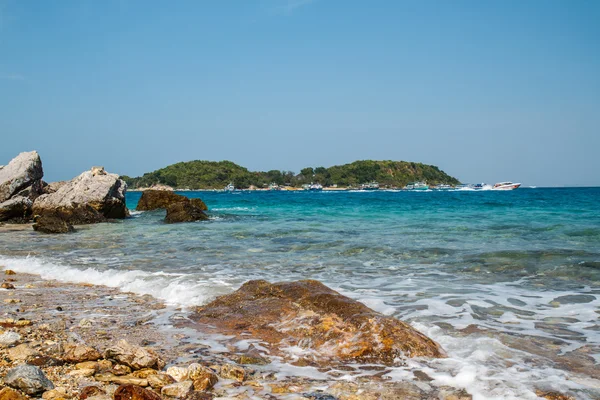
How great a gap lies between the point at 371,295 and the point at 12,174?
23549 mm

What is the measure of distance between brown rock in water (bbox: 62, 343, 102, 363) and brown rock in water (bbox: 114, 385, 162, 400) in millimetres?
959

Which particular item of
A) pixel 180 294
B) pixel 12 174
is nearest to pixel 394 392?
pixel 180 294

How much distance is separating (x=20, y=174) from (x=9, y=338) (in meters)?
23.0

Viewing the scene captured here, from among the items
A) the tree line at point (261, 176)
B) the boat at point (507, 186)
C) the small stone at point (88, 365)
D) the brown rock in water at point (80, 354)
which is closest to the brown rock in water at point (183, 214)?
the brown rock in water at point (80, 354)

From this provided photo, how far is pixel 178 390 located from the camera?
3.44 m

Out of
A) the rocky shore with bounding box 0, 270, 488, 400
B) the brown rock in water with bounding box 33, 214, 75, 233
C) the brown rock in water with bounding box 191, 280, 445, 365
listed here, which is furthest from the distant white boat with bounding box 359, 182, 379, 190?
the rocky shore with bounding box 0, 270, 488, 400

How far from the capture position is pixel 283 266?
1027cm

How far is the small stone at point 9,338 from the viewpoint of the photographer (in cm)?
437

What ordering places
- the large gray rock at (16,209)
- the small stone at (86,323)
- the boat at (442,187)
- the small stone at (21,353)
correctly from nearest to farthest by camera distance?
1. the small stone at (21,353)
2. the small stone at (86,323)
3. the large gray rock at (16,209)
4. the boat at (442,187)

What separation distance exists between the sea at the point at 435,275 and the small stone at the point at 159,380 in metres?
1.08

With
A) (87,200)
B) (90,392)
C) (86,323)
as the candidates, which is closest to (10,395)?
(90,392)

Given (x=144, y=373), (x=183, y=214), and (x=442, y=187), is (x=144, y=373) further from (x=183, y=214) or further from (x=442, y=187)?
(x=442, y=187)

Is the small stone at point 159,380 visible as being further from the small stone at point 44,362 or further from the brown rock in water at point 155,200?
the brown rock in water at point 155,200

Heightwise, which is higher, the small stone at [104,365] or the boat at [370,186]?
the boat at [370,186]
